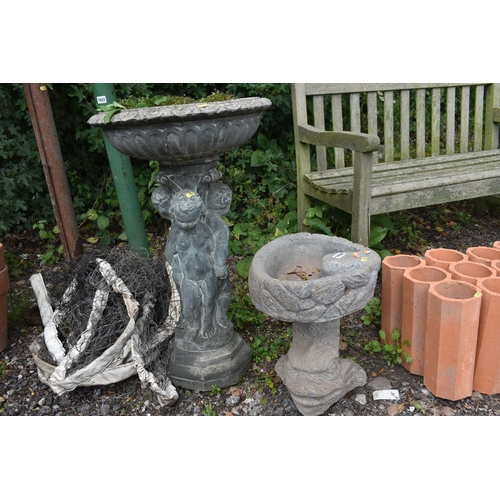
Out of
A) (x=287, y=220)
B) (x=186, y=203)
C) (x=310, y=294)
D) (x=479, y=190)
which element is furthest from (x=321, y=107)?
(x=310, y=294)

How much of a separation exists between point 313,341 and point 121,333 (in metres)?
0.98

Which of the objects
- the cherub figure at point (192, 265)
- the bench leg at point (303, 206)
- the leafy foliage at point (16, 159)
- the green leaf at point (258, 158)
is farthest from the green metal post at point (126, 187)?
the green leaf at point (258, 158)

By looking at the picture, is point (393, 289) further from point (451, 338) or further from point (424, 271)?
point (451, 338)


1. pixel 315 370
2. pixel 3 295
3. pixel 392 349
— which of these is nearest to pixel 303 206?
pixel 392 349

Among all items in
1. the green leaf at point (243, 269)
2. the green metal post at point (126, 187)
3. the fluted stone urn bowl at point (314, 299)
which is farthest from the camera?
the green leaf at point (243, 269)

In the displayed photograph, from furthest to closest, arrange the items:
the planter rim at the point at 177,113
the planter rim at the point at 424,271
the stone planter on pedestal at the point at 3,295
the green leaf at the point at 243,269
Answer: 1. the green leaf at the point at 243,269
2. the stone planter on pedestal at the point at 3,295
3. the planter rim at the point at 424,271
4. the planter rim at the point at 177,113

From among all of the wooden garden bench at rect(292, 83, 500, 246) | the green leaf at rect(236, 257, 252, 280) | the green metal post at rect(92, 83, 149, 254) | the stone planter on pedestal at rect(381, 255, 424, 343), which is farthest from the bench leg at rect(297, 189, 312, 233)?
the green metal post at rect(92, 83, 149, 254)

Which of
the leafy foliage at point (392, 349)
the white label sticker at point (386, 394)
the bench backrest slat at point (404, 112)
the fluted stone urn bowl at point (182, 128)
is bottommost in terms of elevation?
Answer: the white label sticker at point (386, 394)

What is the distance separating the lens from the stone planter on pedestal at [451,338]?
2.15m

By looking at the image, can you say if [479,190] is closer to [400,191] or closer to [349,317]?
[400,191]

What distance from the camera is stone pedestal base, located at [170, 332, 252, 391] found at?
7.96 ft

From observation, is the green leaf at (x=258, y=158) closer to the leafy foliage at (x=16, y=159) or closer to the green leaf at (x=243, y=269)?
the green leaf at (x=243, y=269)

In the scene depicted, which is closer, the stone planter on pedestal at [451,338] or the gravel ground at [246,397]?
the stone planter on pedestal at [451,338]

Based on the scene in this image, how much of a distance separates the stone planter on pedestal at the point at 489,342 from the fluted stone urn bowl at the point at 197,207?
113cm
